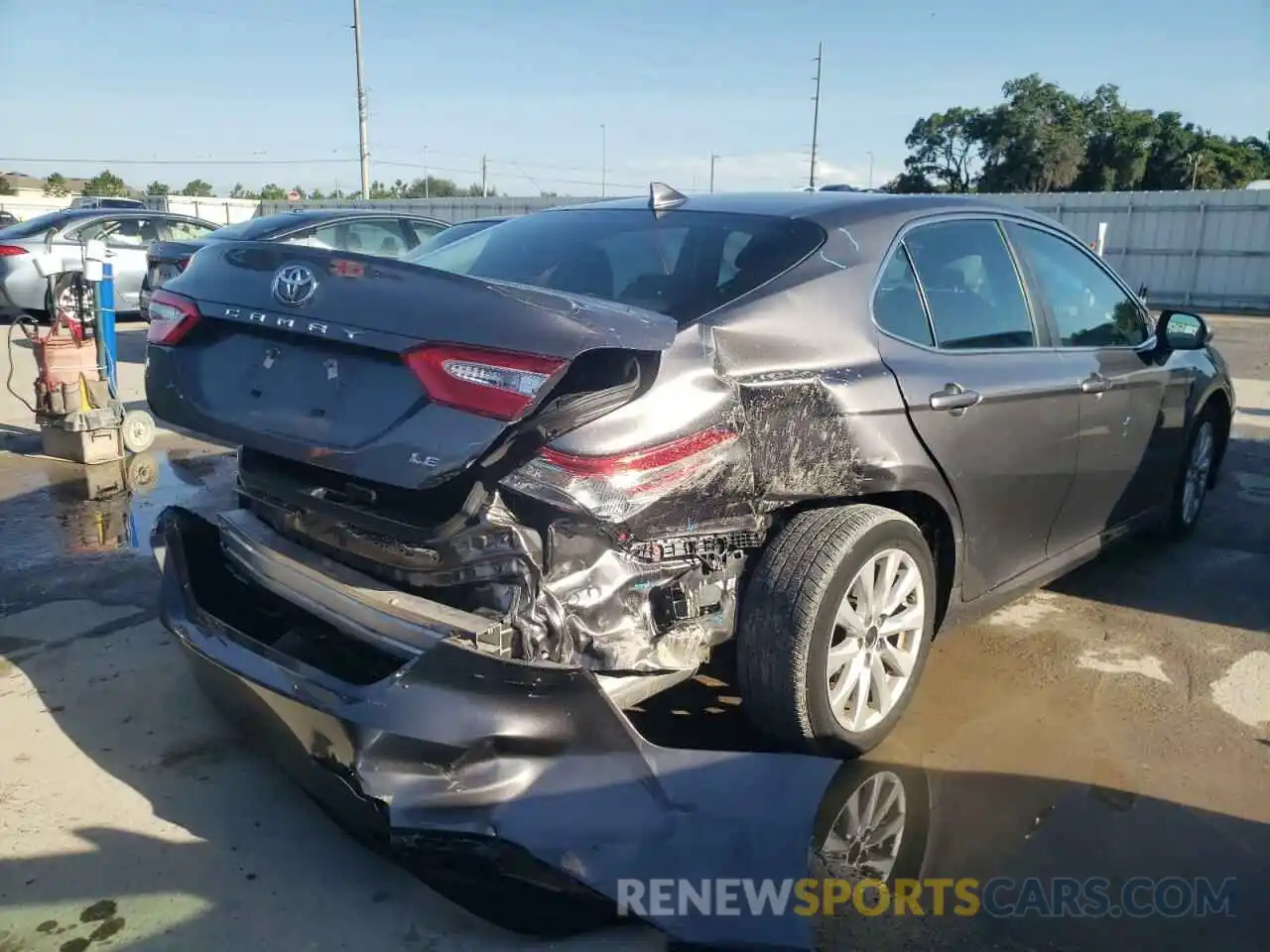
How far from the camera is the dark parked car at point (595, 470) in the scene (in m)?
2.23

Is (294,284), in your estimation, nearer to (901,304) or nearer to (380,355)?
(380,355)

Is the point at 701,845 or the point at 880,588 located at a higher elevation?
the point at 880,588

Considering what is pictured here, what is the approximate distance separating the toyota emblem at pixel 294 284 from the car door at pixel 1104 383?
Answer: 2.60 meters

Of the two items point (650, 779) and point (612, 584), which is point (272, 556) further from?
point (650, 779)

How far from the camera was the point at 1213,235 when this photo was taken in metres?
21.2

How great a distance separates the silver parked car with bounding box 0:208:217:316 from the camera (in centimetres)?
1256

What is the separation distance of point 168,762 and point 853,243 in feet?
8.40

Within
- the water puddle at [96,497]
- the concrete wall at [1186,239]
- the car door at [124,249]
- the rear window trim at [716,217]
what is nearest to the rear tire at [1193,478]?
the rear window trim at [716,217]

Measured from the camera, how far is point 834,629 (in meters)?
2.84

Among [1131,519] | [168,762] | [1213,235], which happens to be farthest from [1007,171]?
[168,762]

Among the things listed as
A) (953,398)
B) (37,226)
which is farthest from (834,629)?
(37,226)

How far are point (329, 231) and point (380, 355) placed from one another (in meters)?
8.68

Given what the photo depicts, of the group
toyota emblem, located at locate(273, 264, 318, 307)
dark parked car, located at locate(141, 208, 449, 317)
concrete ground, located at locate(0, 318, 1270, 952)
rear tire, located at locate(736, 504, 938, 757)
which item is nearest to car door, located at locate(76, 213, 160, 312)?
dark parked car, located at locate(141, 208, 449, 317)

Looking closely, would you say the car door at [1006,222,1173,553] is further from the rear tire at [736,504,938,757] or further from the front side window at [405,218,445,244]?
the front side window at [405,218,445,244]
